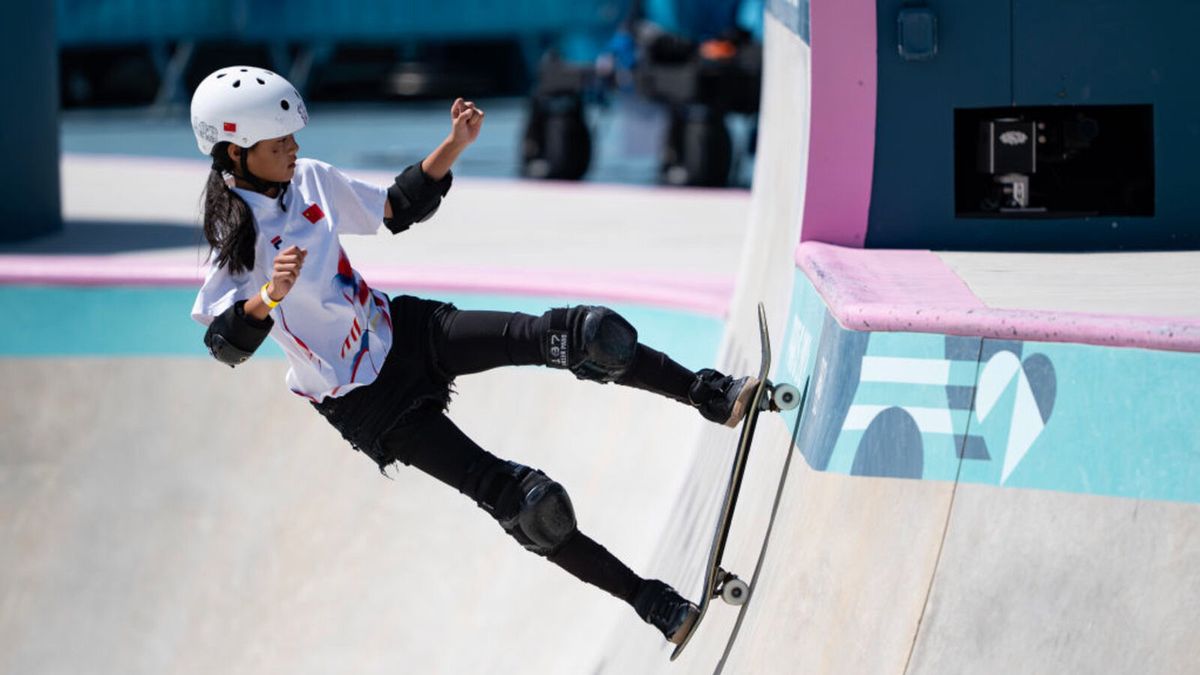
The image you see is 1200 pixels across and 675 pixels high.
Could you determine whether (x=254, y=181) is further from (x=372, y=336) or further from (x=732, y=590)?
(x=732, y=590)

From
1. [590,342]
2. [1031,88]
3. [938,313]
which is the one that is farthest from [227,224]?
[1031,88]

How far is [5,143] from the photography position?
10.5 m

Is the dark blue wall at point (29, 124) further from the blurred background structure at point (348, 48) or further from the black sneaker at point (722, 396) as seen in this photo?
the blurred background structure at point (348, 48)

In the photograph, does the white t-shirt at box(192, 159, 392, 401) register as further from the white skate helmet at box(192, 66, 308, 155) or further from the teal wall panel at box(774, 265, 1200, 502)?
the teal wall panel at box(774, 265, 1200, 502)

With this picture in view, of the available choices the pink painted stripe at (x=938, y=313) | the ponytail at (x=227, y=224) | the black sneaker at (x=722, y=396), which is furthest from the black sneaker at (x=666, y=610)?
the ponytail at (x=227, y=224)

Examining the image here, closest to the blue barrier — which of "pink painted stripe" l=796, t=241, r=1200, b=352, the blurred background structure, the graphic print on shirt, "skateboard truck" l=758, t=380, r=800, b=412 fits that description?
the blurred background structure

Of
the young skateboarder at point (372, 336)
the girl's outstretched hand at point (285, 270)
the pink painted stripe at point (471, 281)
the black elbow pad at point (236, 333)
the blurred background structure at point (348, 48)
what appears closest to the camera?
the girl's outstretched hand at point (285, 270)

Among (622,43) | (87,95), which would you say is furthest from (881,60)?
(87,95)

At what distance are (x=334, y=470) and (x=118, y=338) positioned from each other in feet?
4.89

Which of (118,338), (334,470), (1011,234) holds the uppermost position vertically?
(1011,234)

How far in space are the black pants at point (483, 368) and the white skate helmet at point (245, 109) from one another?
716 mm

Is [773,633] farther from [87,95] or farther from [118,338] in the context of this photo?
[87,95]

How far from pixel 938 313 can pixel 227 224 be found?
184 cm

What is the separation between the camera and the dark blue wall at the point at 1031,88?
5.69m
